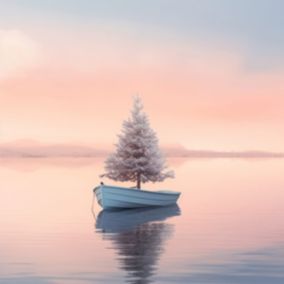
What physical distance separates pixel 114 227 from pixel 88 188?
40.5m

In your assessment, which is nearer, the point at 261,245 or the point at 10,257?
the point at 10,257

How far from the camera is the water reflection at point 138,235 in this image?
23922mm

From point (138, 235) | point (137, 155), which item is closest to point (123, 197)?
point (137, 155)

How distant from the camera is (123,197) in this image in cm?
5056

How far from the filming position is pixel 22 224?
40500mm

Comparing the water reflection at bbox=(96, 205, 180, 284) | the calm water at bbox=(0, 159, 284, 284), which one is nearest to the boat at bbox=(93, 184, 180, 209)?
the water reflection at bbox=(96, 205, 180, 284)

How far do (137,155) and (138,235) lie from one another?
19.8 m

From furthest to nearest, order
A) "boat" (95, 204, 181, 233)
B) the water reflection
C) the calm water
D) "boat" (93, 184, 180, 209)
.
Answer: "boat" (93, 184, 180, 209) → "boat" (95, 204, 181, 233) → the water reflection → the calm water

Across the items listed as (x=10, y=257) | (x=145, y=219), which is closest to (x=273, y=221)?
(x=145, y=219)

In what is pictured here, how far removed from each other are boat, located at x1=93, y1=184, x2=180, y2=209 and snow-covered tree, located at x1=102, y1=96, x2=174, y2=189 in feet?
→ 8.02

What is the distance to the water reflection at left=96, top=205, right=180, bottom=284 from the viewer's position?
23.9 metres

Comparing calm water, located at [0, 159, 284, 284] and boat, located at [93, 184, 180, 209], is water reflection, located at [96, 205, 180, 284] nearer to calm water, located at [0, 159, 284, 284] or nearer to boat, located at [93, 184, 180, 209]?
calm water, located at [0, 159, 284, 284]

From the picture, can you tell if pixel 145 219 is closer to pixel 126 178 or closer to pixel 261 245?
pixel 126 178

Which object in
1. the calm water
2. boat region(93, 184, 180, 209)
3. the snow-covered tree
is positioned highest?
the snow-covered tree
